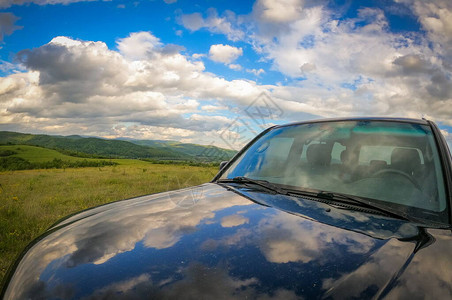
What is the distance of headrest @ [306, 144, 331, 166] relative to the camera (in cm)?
212

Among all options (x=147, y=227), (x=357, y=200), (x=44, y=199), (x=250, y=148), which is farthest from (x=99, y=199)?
(x=357, y=200)

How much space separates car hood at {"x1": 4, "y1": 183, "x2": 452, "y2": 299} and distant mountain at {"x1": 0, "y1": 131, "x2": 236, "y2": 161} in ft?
3.87

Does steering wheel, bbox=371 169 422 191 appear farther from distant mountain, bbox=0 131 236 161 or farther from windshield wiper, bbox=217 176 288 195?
distant mountain, bbox=0 131 236 161

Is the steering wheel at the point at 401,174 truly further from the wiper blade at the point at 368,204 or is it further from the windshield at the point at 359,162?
the wiper blade at the point at 368,204

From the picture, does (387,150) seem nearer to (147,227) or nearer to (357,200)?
(357,200)

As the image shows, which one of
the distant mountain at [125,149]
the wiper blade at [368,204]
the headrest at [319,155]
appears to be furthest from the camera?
the distant mountain at [125,149]

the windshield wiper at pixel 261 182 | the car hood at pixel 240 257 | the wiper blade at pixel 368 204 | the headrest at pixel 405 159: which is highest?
the headrest at pixel 405 159

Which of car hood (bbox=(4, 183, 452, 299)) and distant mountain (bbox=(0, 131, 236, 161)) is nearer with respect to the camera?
car hood (bbox=(4, 183, 452, 299))

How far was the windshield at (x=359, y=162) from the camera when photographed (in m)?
1.54

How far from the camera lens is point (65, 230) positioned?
1479 mm

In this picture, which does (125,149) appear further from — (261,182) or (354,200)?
(354,200)

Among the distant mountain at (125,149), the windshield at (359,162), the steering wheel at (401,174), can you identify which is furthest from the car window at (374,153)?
the distant mountain at (125,149)

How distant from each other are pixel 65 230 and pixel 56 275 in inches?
23.7

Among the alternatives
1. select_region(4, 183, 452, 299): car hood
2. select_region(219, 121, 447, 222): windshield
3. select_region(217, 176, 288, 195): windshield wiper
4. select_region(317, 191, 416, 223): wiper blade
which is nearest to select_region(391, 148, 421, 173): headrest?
select_region(219, 121, 447, 222): windshield
